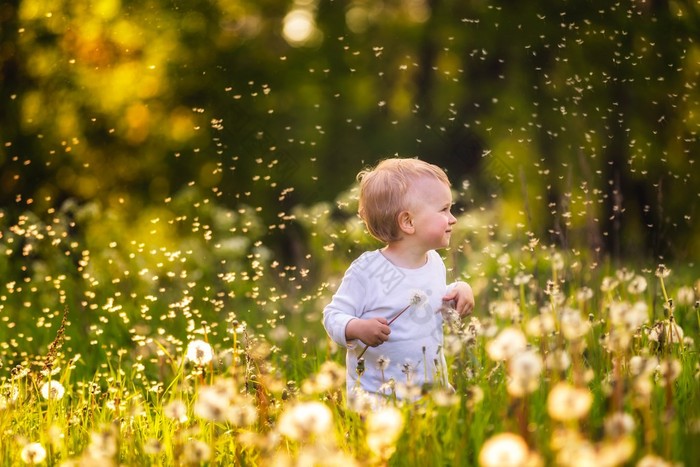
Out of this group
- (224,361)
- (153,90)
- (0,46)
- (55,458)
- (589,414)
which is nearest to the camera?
(589,414)

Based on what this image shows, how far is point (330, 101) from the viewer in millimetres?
15484

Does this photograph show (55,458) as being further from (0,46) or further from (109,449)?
(0,46)

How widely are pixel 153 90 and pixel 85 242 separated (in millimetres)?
6846

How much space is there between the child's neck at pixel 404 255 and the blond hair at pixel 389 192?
0.12ft

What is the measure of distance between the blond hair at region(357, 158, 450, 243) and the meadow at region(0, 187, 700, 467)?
0.46 metres

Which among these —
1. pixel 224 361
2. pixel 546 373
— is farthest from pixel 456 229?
pixel 546 373

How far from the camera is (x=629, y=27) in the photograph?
9.33 meters

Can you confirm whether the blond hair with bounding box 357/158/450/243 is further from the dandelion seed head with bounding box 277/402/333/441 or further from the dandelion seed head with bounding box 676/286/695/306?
the dandelion seed head with bounding box 277/402/333/441

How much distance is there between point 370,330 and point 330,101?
13.1 metres

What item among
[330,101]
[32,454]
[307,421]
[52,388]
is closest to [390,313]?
[52,388]

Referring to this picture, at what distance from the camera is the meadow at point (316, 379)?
164cm

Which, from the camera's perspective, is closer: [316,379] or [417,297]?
[316,379]

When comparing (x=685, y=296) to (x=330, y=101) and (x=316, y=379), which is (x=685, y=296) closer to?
(x=316, y=379)

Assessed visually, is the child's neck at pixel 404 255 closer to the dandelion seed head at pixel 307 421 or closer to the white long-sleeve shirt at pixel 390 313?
the white long-sleeve shirt at pixel 390 313
